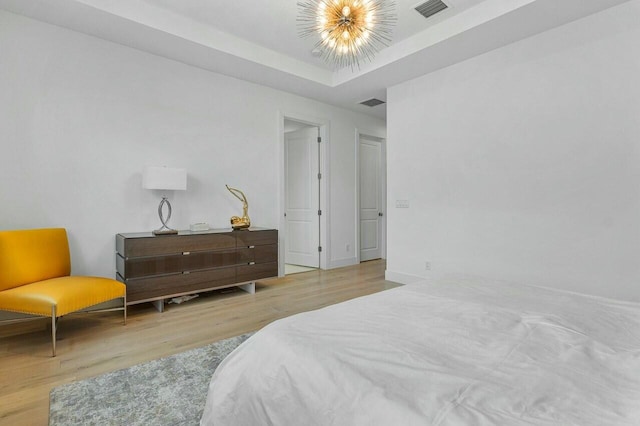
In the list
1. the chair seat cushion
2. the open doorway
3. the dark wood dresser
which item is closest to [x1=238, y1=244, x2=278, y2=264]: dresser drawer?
the dark wood dresser

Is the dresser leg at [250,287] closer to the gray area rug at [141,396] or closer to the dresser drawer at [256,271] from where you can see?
the dresser drawer at [256,271]

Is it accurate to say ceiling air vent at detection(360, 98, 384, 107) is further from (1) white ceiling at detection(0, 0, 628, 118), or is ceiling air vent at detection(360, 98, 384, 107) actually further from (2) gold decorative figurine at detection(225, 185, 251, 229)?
(2) gold decorative figurine at detection(225, 185, 251, 229)

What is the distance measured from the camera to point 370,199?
21.1 ft

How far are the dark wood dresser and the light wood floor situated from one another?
8.4 inches

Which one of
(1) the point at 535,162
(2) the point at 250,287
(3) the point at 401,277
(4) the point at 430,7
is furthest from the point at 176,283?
(1) the point at 535,162

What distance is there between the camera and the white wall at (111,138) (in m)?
3.04

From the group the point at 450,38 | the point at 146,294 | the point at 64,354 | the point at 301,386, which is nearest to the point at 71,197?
the point at 146,294

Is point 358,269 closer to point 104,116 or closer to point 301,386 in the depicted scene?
point 104,116

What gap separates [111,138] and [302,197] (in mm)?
3083

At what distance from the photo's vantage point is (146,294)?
326cm

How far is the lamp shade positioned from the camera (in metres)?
3.40

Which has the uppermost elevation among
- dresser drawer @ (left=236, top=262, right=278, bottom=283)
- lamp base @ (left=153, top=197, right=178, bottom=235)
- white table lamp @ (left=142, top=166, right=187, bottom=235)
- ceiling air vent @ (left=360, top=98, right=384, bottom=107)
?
ceiling air vent @ (left=360, top=98, right=384, bottom=107)

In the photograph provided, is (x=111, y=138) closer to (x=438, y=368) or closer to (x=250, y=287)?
(x=250, y=287)

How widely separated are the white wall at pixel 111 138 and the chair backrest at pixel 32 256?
Result: 243 mm
